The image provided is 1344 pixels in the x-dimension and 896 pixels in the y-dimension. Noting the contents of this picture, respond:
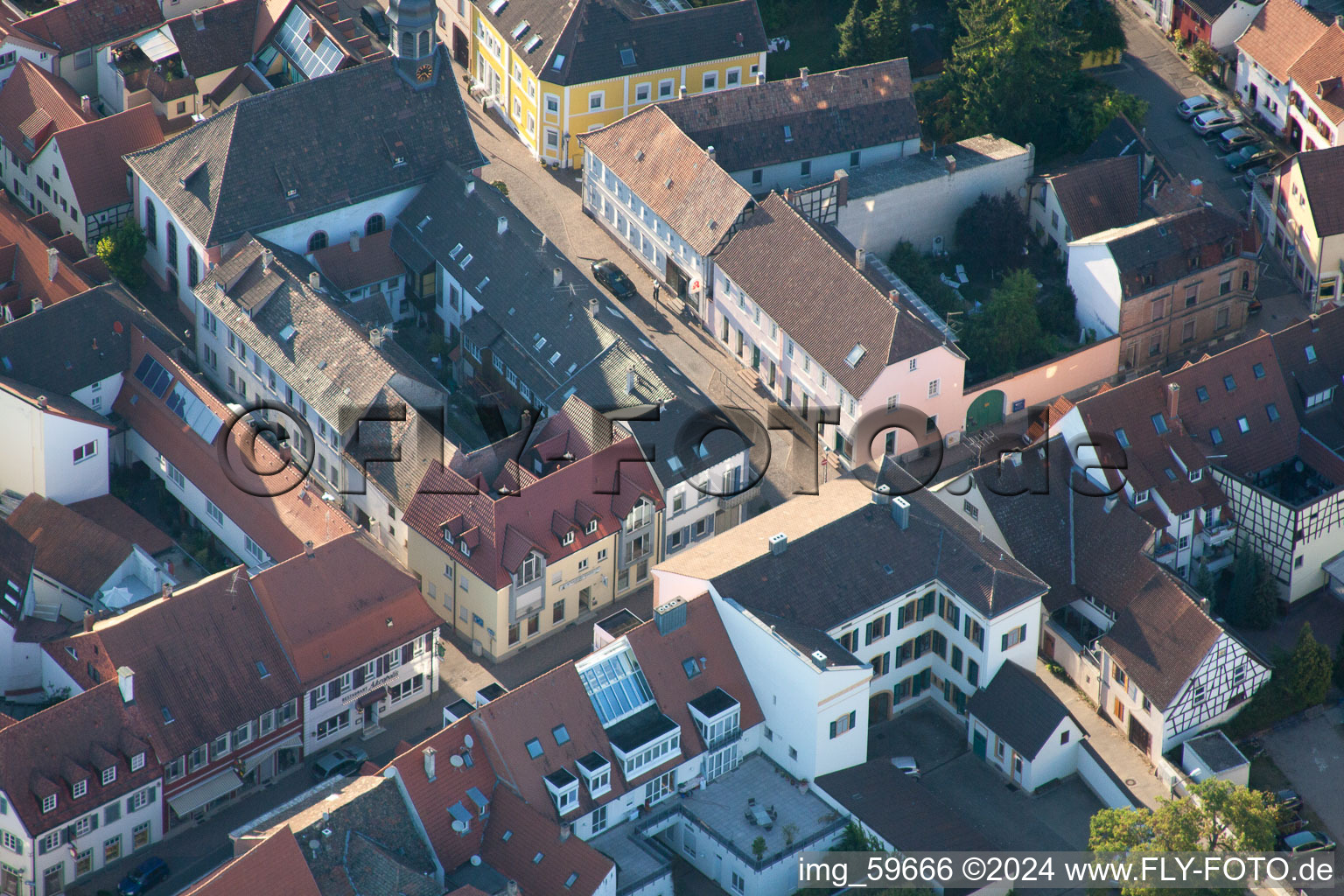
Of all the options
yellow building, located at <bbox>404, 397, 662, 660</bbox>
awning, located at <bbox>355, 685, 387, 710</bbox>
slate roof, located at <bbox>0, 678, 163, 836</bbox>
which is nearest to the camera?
slate roof, located at <bbox>0, 678, 163, 836</bbox>

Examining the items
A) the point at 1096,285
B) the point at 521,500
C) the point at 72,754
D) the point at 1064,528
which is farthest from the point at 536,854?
the point at 1096,285

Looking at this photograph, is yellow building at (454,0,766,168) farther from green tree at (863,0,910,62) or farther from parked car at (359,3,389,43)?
parked car at (359,3,389,43)

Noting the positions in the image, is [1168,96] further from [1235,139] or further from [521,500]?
[521,500]

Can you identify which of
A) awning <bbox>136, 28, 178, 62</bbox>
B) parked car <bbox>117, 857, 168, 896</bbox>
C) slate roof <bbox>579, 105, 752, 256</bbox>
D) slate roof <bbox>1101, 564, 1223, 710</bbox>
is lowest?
parked car <bbox>117, 857, 168, 896</bbox>

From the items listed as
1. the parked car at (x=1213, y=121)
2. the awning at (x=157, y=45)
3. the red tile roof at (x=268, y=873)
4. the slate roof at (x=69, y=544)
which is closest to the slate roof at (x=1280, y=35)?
the parked car at (x=1213, y=121)

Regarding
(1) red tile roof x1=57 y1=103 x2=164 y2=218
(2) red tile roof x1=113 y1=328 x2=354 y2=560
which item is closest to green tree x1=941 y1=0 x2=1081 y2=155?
(1) red tile roof x1=57 y1=103 x2=164 y2=218

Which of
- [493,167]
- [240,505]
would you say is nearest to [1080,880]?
[240,505]

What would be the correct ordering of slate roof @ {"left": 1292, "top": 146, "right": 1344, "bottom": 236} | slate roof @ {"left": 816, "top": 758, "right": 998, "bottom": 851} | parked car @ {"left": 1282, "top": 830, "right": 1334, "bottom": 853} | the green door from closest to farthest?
1. slate roof @ {"left": 816, "top": 758, "right": 998, "bottom": 851}
2. parked car @ {"left": 1282, "top": 830, "right": 1334, "bottom": 853}
3. the green door
4. slate roof @ {"left": 1292, "top": 146, "right": 1344, "bottom": 236}
